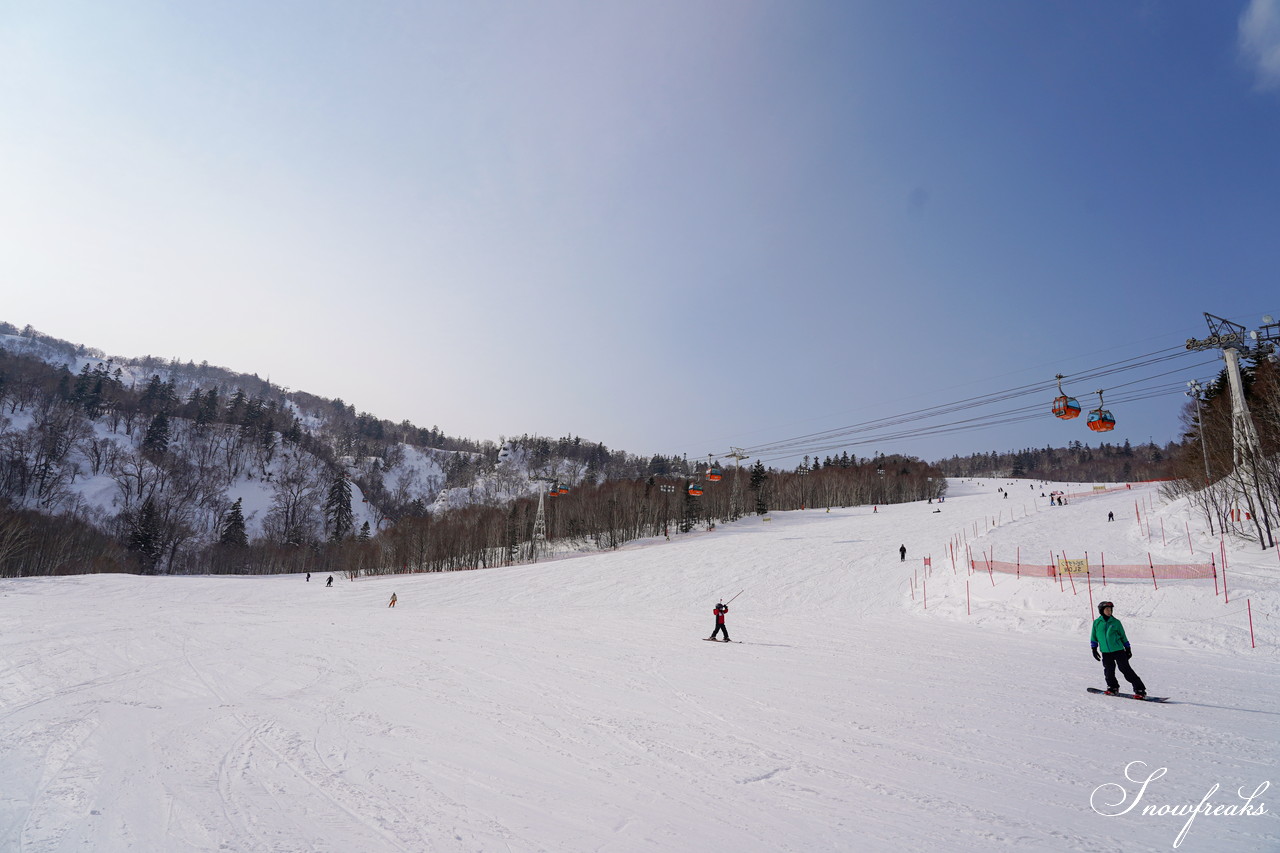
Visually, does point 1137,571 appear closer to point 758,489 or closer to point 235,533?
point 758,489

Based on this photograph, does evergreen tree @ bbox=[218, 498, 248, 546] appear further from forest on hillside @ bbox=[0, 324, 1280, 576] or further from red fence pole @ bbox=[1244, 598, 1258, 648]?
red fence pole @ bbox=[1244, 598, 1258, 648]

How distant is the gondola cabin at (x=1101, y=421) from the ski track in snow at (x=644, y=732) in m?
6.27

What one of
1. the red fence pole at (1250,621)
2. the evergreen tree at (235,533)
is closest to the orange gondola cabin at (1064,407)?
the red fence pole at (1250,621)

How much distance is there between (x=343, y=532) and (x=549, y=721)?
5666 inches

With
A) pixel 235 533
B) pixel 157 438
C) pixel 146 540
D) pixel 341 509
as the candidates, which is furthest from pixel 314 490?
pixel 146 540

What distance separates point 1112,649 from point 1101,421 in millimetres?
10399

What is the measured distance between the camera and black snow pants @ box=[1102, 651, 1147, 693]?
9766 mm

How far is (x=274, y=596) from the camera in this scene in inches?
1801

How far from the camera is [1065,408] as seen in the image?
17219 millimetres

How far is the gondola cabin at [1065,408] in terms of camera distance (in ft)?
56.1

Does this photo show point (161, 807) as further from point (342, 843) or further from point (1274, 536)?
point (1274, 536)

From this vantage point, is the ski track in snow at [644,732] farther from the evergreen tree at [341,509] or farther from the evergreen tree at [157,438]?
the evergreen tree at [157,438]

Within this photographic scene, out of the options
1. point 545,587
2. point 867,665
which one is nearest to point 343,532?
point 545,587

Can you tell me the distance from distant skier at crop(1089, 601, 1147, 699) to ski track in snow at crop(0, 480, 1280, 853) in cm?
33
